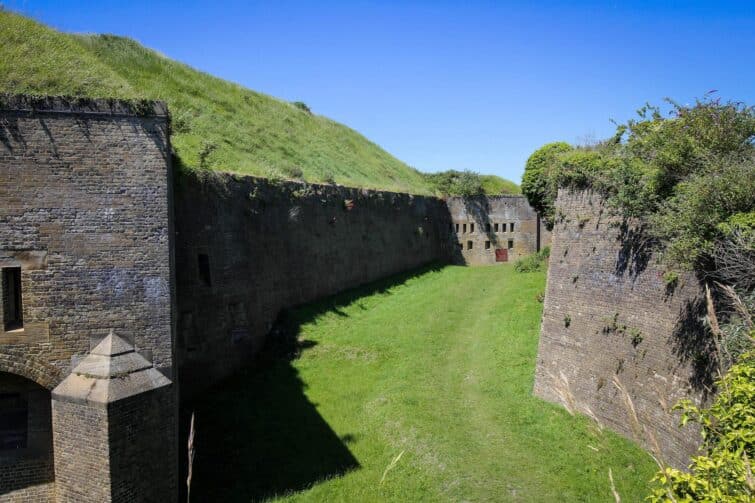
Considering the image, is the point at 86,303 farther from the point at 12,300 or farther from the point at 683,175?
the point at 683,175

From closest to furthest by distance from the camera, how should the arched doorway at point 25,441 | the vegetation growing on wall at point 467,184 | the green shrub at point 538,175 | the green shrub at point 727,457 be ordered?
the green shrub at point 727,457 < the arched doorway at point 25,441 < the green shrub at point 538,175 < the vegetation growing on wall at point 467,184

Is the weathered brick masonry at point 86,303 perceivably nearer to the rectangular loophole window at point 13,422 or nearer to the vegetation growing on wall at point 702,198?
the rectangular loophole window at point 13,422

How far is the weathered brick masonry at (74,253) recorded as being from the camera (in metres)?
8.15

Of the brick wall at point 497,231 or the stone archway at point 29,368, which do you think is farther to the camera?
the brick wall at point 497,231

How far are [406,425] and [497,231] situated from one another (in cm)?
2174

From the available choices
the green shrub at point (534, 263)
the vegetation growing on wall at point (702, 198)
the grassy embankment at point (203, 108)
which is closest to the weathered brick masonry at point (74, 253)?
the grassy embankment at point (203, 108)

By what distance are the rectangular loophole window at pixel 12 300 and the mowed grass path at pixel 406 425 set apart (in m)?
4.32

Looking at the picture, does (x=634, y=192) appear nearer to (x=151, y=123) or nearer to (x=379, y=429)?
(x=379, y=429)

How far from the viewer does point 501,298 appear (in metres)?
20.4

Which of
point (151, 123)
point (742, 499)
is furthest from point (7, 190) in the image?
point (742, 499)

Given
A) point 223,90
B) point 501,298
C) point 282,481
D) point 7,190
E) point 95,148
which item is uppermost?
point 223,90

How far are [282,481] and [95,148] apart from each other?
22.1 feet

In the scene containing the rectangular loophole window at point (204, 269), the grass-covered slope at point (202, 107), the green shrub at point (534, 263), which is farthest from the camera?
the green shrub at point (534, 263)

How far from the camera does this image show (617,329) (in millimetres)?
11188
